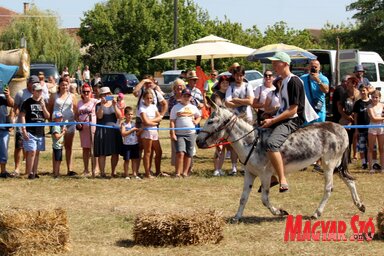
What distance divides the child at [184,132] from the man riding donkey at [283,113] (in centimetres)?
483

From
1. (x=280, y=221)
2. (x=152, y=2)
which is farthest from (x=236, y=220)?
(x=152, y=2)

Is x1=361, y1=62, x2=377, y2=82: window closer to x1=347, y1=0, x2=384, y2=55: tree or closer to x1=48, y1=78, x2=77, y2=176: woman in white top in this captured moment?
x1=48, y1=78, x2=77, y2=176: woman in white top

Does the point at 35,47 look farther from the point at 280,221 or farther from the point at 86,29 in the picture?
the point at 280,221

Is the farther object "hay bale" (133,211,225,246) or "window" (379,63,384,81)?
"window" (379,63,384,81)

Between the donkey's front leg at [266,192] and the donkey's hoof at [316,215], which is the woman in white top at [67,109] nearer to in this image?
the donkey's front leg at [266,192]

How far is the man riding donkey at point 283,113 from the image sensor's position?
1009cm

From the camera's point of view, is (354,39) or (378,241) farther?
(354,39)

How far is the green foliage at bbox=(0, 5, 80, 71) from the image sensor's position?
2564 inches

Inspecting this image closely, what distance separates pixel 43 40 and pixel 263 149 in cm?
5800

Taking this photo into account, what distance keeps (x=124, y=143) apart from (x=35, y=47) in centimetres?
5241

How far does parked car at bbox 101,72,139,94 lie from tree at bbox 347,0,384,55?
16067mm

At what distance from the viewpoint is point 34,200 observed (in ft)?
41.3

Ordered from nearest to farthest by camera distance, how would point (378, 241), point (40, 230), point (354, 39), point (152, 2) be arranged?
point (40, 230), point (378, 241), point (354, 39), point (152, 2)

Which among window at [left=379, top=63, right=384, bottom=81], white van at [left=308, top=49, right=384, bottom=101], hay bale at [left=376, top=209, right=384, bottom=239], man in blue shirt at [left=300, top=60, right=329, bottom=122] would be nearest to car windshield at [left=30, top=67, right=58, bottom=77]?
white van at [left=308, top=49, right=384, bottom=101]
